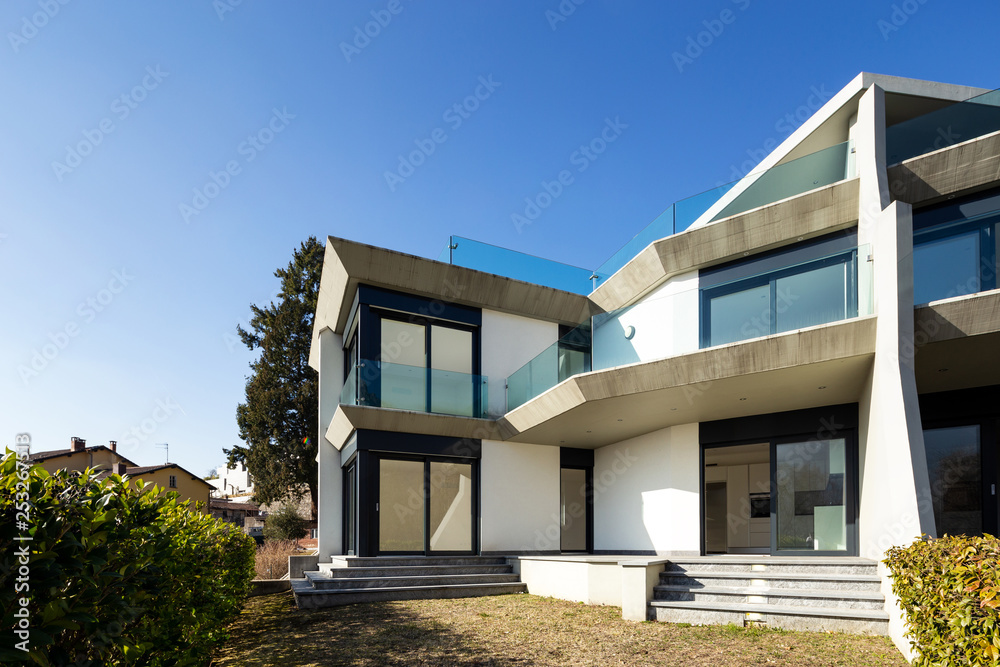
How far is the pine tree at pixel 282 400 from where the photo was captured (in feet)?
98.3

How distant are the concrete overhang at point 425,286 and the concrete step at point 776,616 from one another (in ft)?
29.1

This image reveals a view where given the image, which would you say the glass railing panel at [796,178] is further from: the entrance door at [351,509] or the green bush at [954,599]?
the entrance door at [351,509]

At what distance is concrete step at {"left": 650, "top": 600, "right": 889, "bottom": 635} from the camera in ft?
26.5

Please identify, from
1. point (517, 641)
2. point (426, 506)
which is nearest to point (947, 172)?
point (517, 641)

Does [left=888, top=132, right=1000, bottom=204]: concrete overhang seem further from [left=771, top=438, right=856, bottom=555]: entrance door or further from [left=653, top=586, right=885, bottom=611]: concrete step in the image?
[left=653, top=586, right=885, bottom=611]: concrete step

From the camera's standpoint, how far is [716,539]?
66.2 feet

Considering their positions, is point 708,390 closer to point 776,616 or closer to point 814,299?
point 814,299

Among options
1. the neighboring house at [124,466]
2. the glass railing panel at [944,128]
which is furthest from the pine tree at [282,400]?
the glass railing panel at [944,128]

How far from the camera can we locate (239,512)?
52.6m

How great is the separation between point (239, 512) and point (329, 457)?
135ft

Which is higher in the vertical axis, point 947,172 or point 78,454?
point 947,172

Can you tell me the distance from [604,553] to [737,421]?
522 cm

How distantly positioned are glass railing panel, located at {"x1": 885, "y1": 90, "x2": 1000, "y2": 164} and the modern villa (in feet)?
0.12

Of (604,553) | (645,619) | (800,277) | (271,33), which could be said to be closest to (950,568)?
(645,619)
